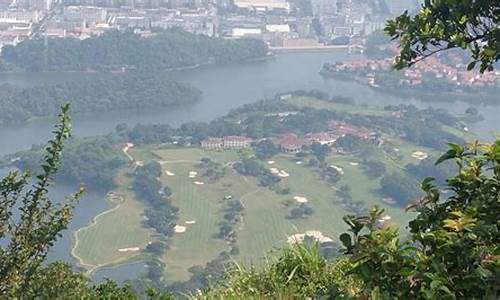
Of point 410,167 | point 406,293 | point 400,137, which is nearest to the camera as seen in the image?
point 406,293

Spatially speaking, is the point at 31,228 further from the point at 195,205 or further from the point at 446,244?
the point at 195,205

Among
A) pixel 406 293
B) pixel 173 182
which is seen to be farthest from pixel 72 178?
pixel 406 293

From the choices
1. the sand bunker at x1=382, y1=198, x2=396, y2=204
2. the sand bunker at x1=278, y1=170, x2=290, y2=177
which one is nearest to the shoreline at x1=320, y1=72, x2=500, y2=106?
the sand bunker at x1=278, y1=170, x2=290, y2=177

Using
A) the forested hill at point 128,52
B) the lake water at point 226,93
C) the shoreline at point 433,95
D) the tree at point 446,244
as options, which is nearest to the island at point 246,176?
the lake water at point 226,93

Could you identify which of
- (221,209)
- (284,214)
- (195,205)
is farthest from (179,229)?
(284,214)

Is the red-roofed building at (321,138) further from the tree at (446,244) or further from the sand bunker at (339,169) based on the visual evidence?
the tree at (446,244)

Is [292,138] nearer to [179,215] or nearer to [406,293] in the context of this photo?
[179,215]
